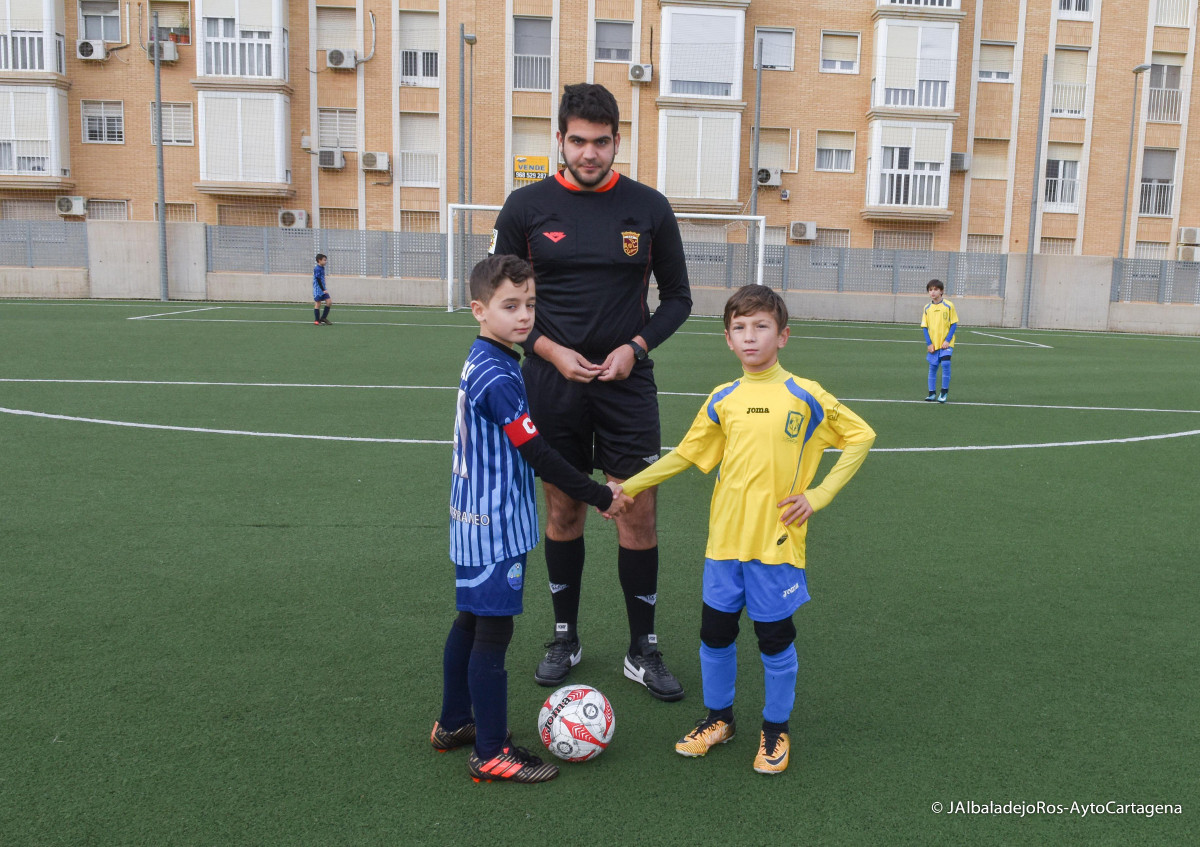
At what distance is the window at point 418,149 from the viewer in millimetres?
34469

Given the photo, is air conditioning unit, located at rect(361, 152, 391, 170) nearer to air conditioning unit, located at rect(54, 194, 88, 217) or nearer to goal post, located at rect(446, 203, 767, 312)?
goal post, located at rect(446, 203, 767, 312)

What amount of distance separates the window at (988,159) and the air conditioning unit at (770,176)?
7.19 metres

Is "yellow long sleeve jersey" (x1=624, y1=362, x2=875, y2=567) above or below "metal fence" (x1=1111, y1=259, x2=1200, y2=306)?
below

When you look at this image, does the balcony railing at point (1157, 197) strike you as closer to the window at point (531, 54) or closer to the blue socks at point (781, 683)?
the window at point (531, 54)

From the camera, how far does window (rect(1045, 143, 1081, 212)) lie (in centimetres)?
3625

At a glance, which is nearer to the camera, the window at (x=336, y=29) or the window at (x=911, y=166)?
the window at (x=336, y=29)

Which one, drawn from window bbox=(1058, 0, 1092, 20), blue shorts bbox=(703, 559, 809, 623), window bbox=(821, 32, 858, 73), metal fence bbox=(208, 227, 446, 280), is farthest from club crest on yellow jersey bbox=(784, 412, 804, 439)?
window bbox=(1058, 0, 1092, 20)

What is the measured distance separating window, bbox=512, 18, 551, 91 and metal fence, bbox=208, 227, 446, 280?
7.08 metres

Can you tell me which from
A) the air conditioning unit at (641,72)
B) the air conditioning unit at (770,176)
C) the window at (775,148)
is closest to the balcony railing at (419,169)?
the air conditioning unit at (641,72)

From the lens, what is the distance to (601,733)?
10.9 ft

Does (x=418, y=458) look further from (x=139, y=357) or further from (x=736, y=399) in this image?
(x=139, y=357)

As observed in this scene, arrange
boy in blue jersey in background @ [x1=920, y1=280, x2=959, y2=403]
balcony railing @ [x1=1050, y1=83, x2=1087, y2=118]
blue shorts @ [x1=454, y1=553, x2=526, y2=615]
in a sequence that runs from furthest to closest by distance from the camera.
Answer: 1. balcony railing @ [x1=1050, y1=83, x2=1087, y2=118]
2. boy in blue jersey in background @ [x1=920, y1=280, x2=959, y2=403]
3. blue shorts @ [x1=454, y1=553, x2=526, y2=615]

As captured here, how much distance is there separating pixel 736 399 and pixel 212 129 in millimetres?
34389

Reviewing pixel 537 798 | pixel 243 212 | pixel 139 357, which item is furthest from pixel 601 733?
pixel 243 212
